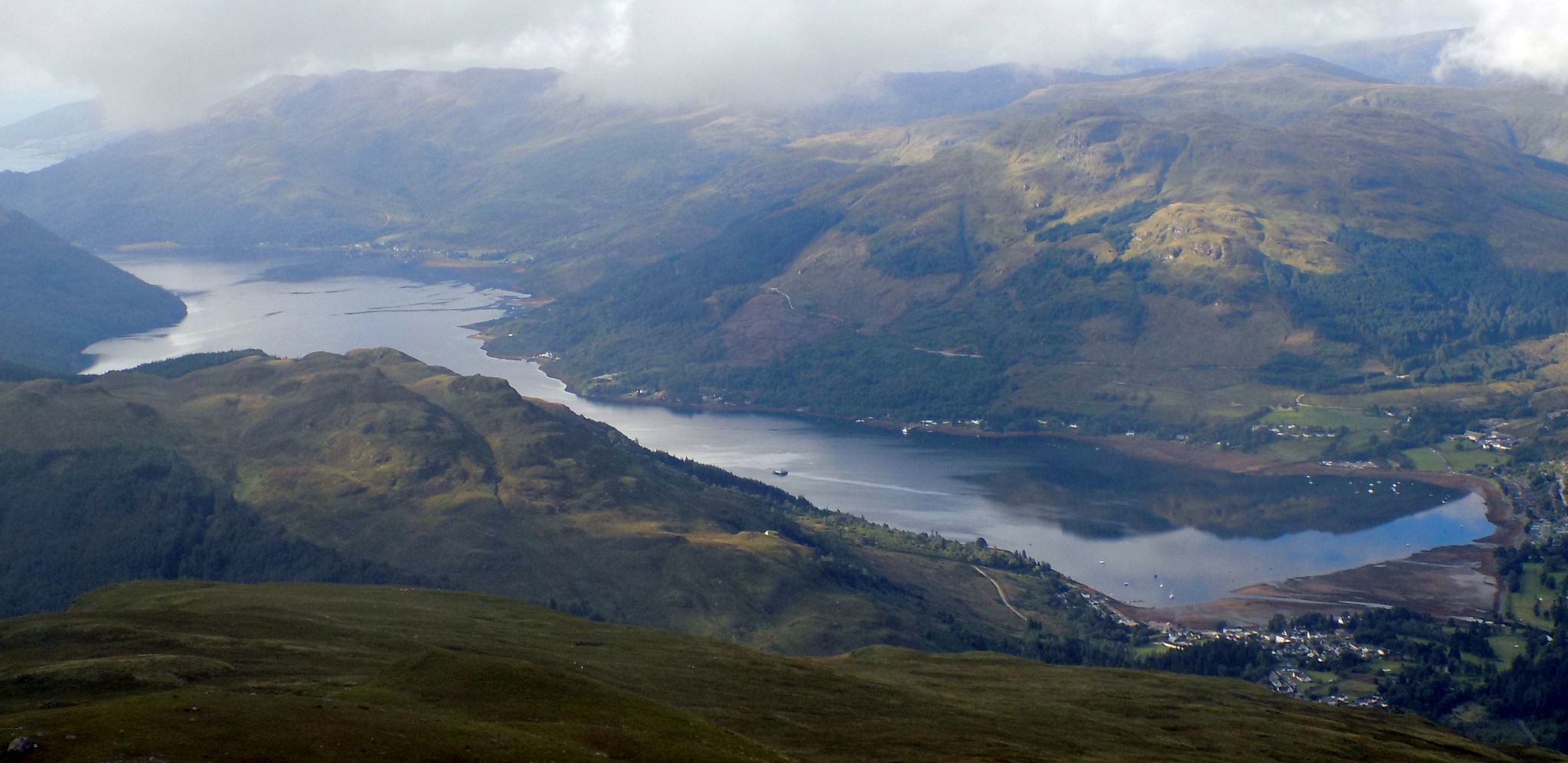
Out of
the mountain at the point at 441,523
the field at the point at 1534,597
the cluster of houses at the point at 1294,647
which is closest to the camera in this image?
the cluster of houses at the point at 1294,647

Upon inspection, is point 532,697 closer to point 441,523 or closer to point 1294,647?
point 441,523

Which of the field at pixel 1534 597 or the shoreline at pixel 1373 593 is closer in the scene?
the field at pixel 1534 597

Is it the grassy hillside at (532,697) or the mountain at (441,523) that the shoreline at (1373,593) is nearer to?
the mountain at (441,523)

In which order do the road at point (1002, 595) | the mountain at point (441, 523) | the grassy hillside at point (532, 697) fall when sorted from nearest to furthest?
the grassy hillside at point (532, 697) → the mountain at point (441, 523) → the road at point (1002, 595)

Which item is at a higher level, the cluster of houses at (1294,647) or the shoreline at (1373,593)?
the shoreline at (1373,593)

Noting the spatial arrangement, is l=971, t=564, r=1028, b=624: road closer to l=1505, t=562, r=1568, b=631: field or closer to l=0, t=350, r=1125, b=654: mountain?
l=0, t=350, r=1125, b=654: mountain

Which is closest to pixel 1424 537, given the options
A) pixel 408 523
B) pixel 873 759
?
pixel 408 523

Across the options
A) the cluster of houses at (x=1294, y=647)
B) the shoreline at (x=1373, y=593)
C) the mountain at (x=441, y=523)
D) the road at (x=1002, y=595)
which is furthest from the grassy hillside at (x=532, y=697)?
the shoreline at (x=1373, y=593)

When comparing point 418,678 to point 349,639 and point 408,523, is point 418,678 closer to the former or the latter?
point 349,639
